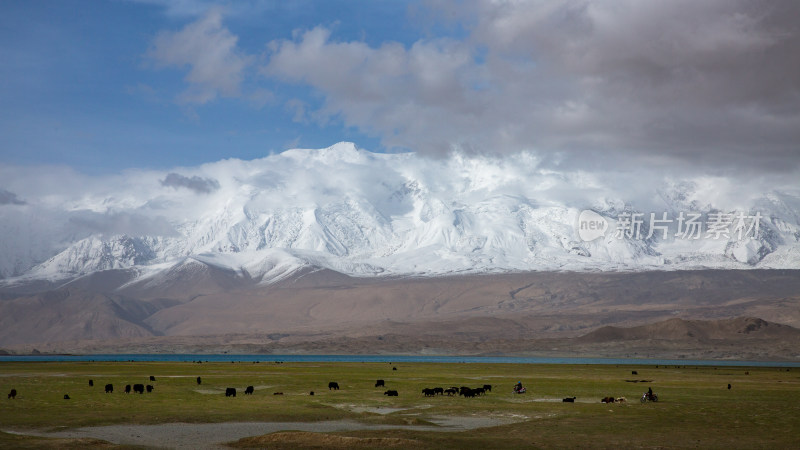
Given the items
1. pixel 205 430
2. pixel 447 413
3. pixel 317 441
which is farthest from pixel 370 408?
pixel 317 441

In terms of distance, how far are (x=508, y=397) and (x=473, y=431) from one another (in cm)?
2197

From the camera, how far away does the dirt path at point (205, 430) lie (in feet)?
137

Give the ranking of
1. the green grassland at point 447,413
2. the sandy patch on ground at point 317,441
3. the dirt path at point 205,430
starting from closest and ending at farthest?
the sandy patch on ground at point 317,441 < the green grassland at point 447,413 < the dirt path at point 205,430

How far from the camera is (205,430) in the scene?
1817 inches

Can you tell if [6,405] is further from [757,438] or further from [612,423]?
[757,438]

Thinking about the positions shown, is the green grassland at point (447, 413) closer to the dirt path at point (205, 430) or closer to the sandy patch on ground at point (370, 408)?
the sandy patch on ground at point (370, 408)

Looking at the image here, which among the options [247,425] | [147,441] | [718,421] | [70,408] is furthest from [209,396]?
[718,421]

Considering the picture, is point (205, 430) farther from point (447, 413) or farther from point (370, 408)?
point (447, 413)

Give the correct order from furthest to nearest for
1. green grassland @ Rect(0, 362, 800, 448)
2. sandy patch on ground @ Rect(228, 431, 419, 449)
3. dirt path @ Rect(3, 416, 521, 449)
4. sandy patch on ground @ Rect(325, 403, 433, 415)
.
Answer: sandy patch on ground @ Rect(325, 403, 433, 415) < dirt path @ Rect(3, 416, 521, 449) < green grassland @ Rect(0, 362, 800, 448) < sandy patch on ground @ Rect(228, 431, 419, 449)

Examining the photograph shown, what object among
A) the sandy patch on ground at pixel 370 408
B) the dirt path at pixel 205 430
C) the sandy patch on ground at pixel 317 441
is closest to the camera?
the sandy patch on ground at pixel 317 441

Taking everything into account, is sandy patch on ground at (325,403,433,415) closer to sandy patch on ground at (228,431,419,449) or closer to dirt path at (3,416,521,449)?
dirt path at (3,416,521,449)

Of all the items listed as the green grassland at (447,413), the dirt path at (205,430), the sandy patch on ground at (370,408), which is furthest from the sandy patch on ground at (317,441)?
the sandy patch on ground at (370,408)

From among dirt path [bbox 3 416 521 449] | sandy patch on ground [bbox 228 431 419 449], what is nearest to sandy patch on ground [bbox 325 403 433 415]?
dirt path [bbox 3 416 521 449]

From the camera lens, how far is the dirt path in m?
41.8
